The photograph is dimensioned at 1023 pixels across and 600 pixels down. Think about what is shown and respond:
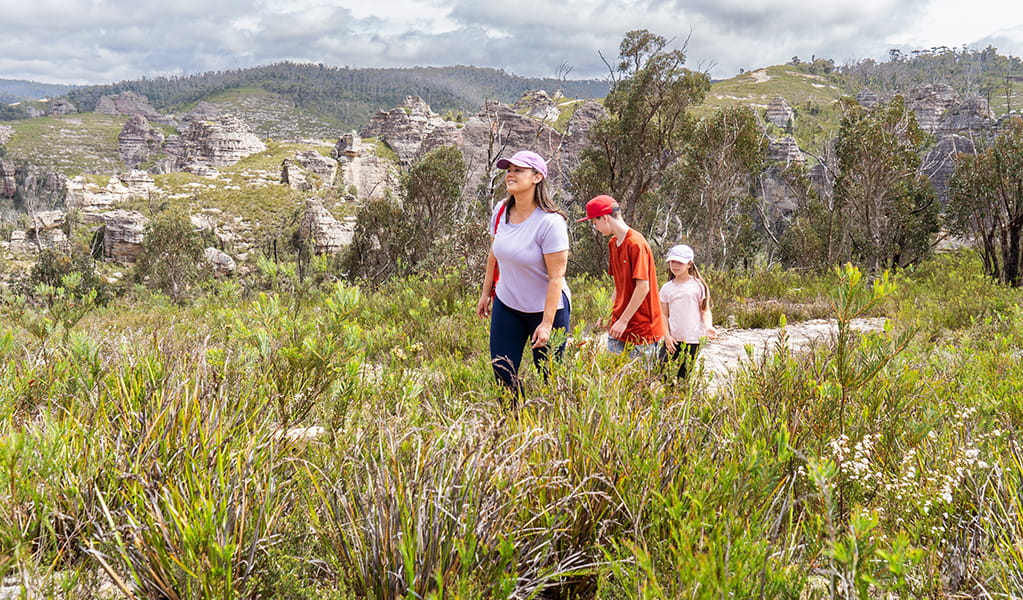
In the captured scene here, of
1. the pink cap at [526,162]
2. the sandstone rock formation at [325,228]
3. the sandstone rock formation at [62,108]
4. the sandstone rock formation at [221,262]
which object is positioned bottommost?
the sandstone rock formation at [221,262]

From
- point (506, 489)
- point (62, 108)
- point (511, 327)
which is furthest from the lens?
point (62, 108)

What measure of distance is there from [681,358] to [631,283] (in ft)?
2.19

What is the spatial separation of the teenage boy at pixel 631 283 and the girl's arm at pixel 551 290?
0.66 meters

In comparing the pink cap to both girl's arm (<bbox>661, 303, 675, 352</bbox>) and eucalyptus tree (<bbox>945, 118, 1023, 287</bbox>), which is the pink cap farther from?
eucalyptus tree (<bbox>945, 118, 1023, 287</bbox>)

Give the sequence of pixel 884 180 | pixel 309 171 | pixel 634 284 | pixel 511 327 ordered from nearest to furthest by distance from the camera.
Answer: pixel 511 327 < pixel 634 284 < pixel 884 180 < pixel 309 171

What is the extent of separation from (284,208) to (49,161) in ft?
360

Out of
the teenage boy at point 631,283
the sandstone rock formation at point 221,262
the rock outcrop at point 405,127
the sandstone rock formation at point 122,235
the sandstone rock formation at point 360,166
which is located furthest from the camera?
the rock outcrop at point 405,127

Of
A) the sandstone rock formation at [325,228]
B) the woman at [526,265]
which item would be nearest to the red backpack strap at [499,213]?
the woman at [526,265]

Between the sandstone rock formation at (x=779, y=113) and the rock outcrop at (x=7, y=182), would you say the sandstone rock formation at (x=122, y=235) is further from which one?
the sandstone rock formation at (x=779, y=113)

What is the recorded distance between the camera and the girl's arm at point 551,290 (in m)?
2.93

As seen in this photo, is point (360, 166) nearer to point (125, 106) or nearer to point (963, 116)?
point (963, 116)

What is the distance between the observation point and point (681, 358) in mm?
3727

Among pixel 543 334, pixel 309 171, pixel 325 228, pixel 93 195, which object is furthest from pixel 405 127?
pixel 543 334

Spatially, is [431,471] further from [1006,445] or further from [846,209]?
[846,209]
